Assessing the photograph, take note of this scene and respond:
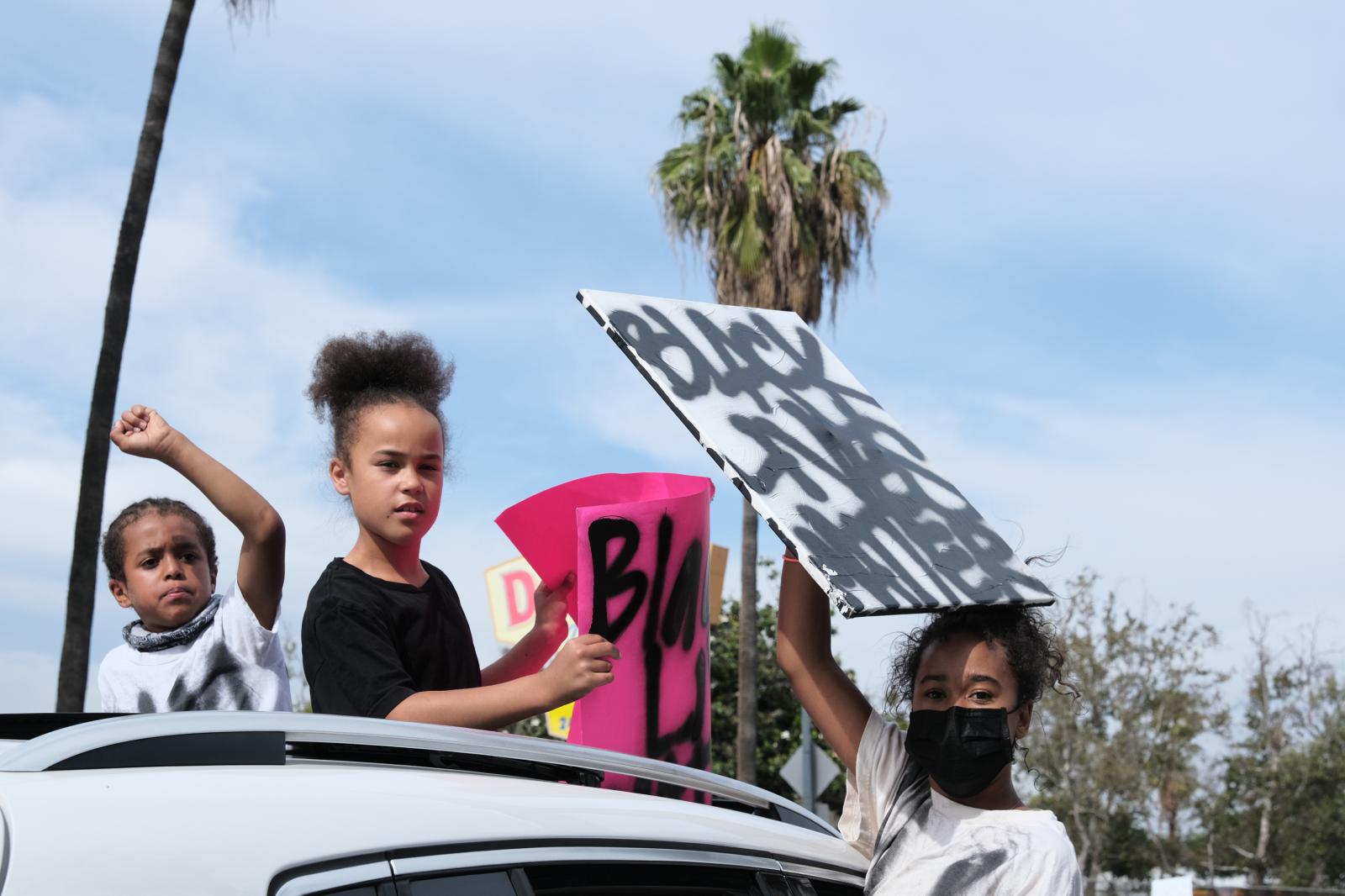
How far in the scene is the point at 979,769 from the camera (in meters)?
2.38

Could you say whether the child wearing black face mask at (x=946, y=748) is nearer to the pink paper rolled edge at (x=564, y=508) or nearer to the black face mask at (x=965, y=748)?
the black face mask at (x=965, y=748)

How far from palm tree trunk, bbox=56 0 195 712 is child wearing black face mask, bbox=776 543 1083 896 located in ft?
22.5

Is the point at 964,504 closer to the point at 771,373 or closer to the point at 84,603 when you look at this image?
the point at 771,373

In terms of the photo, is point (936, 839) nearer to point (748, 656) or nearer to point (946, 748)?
point (946, 748)

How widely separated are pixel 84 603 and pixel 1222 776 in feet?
122

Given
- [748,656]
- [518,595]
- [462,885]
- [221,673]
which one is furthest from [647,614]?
[518,595]

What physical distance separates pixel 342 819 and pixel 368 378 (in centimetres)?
144

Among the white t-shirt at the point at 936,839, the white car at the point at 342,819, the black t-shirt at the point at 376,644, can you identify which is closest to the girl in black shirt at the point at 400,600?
the black t-shirt at the point at 376,644

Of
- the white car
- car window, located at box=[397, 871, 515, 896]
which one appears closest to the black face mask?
the white car

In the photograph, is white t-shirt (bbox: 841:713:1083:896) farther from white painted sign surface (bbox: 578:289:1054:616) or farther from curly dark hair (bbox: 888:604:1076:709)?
white painted sign surface (bbox: 578:289:1054:616)

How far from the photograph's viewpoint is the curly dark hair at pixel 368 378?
2.72 m

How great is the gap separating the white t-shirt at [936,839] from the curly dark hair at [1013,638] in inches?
6.2

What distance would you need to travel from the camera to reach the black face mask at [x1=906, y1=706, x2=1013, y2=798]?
2381mm

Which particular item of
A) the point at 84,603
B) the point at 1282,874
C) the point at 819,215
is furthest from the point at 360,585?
the point at 1282,874
